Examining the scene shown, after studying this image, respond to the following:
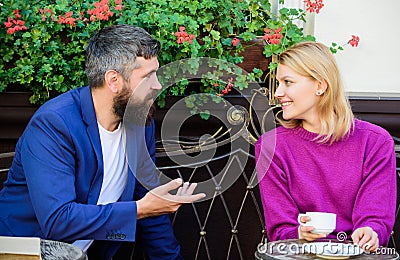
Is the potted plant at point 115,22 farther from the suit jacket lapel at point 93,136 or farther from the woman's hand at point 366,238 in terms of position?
the woman's hand at point 366,238

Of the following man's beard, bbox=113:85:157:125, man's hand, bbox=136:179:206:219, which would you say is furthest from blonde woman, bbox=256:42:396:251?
man's beard, bbox=113:85:157:125

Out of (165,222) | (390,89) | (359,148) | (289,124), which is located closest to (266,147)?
(289,124)

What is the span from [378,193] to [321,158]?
0.71ft

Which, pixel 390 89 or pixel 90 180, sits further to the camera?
pixel 390 89

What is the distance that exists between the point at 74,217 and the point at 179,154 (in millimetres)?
668

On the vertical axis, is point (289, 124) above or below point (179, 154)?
above

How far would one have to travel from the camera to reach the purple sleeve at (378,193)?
2611 mm

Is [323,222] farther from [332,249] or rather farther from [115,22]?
[115,22]

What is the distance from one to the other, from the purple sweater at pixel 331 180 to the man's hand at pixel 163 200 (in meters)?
0.26

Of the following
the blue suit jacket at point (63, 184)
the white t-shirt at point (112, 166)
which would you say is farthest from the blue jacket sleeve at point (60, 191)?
the white t-shirt at point (112, 166)

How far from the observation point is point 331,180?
268cm

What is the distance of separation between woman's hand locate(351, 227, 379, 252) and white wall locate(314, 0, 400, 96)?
0.89 m

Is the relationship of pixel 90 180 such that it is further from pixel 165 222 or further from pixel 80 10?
pixel 80 10

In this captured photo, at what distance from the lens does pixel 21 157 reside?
2672 millimetres
